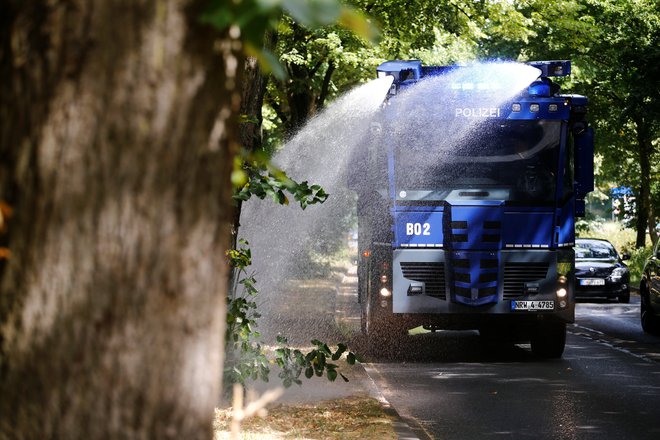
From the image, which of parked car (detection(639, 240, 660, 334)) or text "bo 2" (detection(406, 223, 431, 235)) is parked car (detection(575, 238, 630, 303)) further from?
text "bo 2" (detection(406, 223, 431, 235))

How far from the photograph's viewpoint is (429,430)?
29.6ft

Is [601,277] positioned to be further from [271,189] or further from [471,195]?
[271,189]

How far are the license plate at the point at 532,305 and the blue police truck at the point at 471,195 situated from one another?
0.5 inches

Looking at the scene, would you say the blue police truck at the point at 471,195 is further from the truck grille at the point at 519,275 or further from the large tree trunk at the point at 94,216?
the large tree trunk at the point at 94,216

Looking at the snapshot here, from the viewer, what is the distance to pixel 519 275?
1352 cm

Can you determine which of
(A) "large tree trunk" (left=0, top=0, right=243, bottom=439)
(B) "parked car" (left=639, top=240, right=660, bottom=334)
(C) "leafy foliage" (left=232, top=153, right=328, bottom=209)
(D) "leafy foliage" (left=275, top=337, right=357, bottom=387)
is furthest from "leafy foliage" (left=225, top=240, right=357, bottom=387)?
(B) "parked car" (left=639, top=240, right=660, bottom=334)

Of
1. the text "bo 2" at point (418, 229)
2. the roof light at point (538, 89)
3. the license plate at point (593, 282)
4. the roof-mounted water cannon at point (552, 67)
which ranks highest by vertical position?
the roof-mounted water cannon at point (552, 67)

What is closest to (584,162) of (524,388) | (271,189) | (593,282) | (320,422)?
(524,388)

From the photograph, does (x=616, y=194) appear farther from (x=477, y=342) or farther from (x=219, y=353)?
(x=219, y=353)

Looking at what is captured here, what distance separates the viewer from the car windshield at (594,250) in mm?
25922

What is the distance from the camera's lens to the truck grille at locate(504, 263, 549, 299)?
1350 centimetres

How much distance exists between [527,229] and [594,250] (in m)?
13.6

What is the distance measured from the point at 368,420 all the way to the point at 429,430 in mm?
729

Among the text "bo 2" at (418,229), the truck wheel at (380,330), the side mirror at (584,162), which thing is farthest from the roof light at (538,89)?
the truck wheel at (380,330)
